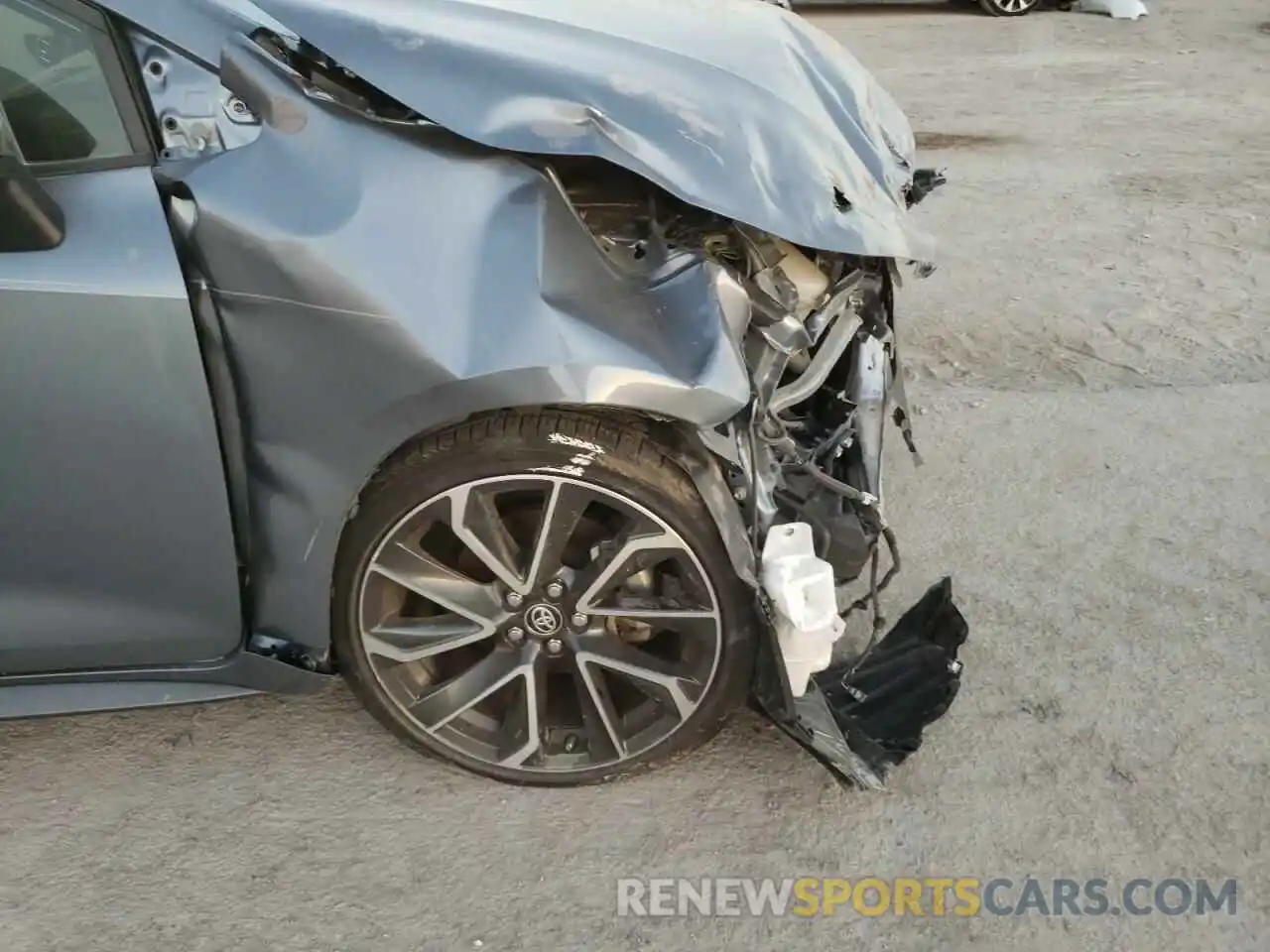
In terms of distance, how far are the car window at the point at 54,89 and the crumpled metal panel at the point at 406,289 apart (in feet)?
0.51

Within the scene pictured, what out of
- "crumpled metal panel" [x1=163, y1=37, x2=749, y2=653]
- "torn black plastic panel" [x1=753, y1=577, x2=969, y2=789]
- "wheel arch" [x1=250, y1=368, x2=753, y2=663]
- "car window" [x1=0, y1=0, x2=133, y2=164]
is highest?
"car window" [x1=0, y1=0, x2=133, y2=164]

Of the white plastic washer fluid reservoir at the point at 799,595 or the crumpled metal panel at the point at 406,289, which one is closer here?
the crumpled metal panel at the point at 406,289

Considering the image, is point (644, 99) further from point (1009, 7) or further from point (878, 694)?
point (1009, 7)

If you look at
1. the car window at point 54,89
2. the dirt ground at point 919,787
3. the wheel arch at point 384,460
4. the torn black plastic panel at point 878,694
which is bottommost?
the dirt ground at point 919,787

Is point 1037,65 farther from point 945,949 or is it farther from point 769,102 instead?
point 945,949

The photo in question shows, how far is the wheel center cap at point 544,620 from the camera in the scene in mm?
2213

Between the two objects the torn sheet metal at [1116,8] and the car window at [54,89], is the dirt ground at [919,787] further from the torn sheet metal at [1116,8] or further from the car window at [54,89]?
the torn sheet metal at [1116,8]

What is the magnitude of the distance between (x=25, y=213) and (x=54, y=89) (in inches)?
9.7

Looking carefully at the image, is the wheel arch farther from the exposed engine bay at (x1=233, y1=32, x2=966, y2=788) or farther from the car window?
the car window

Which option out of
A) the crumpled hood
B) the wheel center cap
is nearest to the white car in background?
the crumpled hood

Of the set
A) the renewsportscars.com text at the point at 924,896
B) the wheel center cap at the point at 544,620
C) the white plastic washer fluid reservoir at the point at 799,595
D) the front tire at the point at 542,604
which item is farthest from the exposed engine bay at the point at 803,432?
the wheel center cap at the point at 544,620

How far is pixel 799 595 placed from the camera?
6.84 feet

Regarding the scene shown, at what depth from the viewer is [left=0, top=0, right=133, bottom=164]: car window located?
190cm

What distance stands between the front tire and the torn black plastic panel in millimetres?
110
